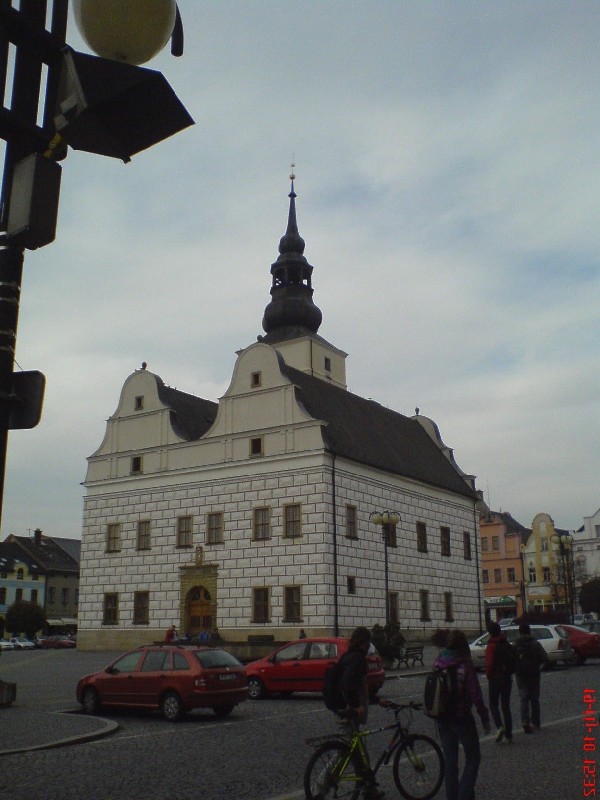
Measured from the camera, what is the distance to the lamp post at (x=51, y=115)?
3.93 m

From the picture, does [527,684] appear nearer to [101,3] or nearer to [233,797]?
[233,797]

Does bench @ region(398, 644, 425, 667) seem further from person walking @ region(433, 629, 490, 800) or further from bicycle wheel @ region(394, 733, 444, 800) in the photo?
person walking @ region(433, 629, 490, 800)

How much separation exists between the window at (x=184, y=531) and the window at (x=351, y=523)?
26.1 ft

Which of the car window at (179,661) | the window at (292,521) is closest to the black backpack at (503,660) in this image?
the car window at (179,661)

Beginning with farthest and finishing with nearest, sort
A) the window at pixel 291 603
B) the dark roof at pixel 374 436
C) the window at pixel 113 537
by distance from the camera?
the window at pixel 113 537 < the dark roof at pixel 374 436 < the window at pixel 291 603

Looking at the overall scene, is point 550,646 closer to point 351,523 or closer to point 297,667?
point 297,667

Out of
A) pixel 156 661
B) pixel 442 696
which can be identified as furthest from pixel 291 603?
pixel 442 696

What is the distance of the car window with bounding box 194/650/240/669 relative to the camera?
16.4 metres

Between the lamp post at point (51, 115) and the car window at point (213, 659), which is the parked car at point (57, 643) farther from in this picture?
the lamp post at point (51, 115)

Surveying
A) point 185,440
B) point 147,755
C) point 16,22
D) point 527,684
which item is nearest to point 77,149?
point 16,22

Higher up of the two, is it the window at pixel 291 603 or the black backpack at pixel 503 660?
the window at pixel 291 603

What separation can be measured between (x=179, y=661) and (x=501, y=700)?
21.8ft

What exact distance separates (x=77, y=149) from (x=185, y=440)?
3949 cm

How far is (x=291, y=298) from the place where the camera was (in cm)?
5666
